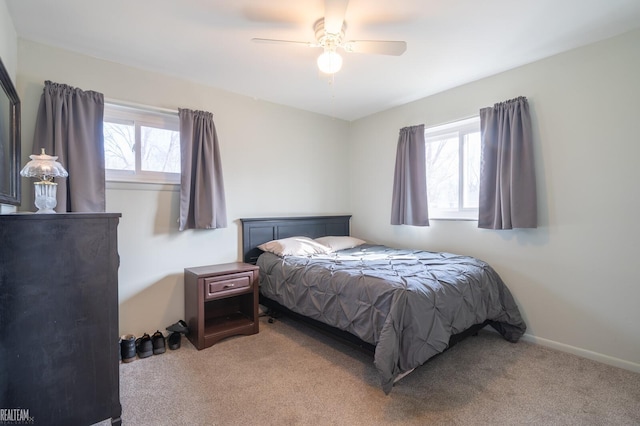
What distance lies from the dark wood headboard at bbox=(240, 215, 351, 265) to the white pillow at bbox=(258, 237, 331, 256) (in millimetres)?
123

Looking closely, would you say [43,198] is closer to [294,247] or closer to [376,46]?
[294,247]

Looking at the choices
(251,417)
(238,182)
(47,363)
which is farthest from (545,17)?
(47,363)

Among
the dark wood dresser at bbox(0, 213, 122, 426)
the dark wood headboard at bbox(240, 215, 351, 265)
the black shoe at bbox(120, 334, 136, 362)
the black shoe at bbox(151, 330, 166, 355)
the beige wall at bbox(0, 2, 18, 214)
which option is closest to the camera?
the dark wood dresser at bbox(0, 213, 122, 426)

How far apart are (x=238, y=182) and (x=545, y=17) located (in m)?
3.03

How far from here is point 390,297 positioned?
1953 mm

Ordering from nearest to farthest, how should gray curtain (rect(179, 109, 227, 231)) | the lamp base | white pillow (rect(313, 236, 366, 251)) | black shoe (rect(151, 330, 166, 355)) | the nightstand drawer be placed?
1. the lamp base
2. black shoe (rect(151, 330, 166, 355))
3. the nightstand drawer
4. gray curtain (rect(179, 109, 227, 231))
5. white pillow (rect(313, 236, 366, 251))

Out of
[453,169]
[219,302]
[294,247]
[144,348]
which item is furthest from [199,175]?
[453,169]

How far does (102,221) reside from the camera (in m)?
1.53

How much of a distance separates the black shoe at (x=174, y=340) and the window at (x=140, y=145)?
4.75ft

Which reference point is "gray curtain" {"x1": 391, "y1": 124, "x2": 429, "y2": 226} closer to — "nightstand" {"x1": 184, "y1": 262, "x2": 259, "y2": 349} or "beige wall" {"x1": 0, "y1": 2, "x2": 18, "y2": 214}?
"nightstand" {"x1": 184, "y1": 262, "x2": 259, "y2": 349}

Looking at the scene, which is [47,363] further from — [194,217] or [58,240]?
[194,217]

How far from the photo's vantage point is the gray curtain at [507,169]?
267 cm

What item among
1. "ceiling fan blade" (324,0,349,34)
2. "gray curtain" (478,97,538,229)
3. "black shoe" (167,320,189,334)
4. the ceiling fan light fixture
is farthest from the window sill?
"gray curtain" (478,97,538,229)

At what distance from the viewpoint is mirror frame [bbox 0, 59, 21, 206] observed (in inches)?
68.8
